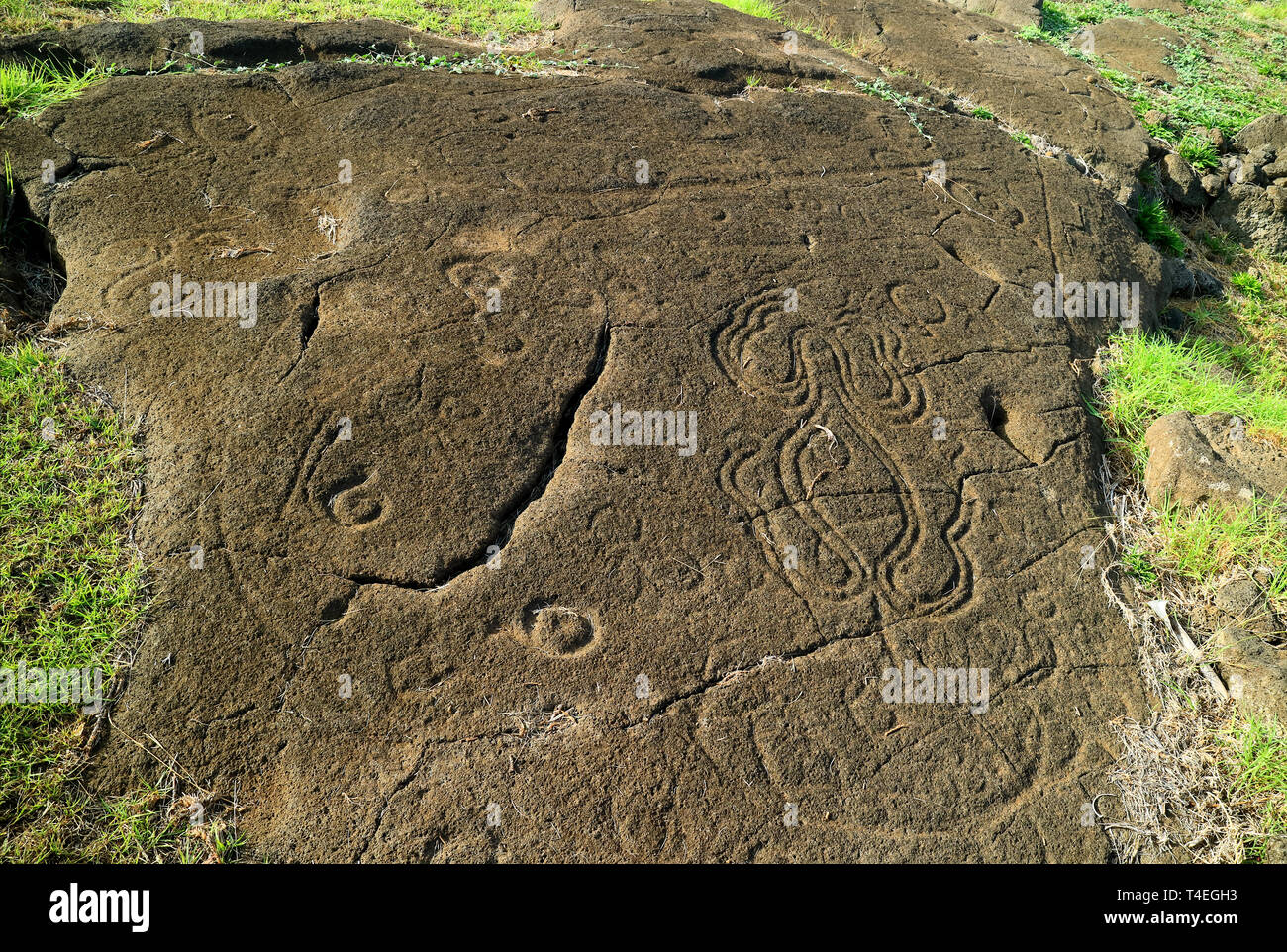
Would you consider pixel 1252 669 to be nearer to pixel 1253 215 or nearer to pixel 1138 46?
pixel 1253 215

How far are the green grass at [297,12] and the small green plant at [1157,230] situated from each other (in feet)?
13.5

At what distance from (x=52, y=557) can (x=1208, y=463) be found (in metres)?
4.17

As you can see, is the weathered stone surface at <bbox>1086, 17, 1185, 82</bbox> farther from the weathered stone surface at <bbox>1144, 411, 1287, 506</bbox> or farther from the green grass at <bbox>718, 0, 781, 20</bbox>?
the weathered stone surface at <bbox>1144, 411, 1287, 506</bbox>

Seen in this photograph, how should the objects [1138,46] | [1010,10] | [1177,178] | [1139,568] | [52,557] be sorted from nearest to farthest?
[52,557] < [1139,568] < [1177,178] < [1138,46] < [1010,10]

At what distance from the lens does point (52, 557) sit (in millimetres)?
2564

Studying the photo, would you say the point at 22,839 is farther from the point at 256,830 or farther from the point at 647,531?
the point at 647,531

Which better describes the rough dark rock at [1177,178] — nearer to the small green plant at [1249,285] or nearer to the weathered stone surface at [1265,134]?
the small green plant at [1249,285]

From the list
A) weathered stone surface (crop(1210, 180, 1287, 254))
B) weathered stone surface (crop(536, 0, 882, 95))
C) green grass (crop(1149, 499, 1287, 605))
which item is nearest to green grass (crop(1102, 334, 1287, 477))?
green grass (crop(1149, 499, 1287, 605))

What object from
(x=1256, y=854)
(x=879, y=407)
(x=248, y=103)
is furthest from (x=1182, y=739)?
(x=248, y=103)

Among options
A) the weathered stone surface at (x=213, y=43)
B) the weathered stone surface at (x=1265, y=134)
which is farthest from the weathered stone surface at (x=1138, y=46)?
the weathered stone surface at (x=213, y=43)

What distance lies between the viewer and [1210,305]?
17.7 ft

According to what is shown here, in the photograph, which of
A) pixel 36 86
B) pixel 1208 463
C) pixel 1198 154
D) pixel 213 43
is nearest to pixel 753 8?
pixel 1198 154

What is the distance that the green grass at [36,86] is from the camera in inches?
154

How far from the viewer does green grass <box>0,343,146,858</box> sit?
223 cm
